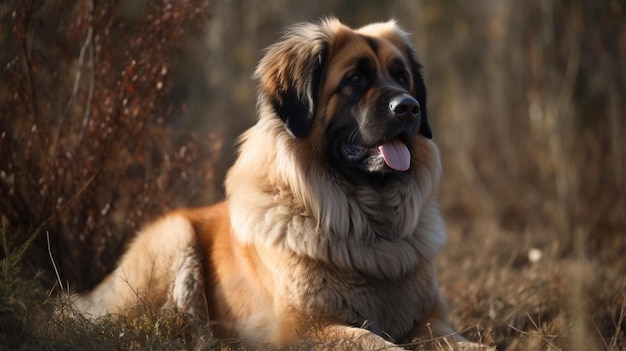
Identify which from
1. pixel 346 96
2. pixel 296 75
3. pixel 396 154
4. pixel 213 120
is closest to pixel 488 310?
pixel 396 154

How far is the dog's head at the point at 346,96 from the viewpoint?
12.2ft

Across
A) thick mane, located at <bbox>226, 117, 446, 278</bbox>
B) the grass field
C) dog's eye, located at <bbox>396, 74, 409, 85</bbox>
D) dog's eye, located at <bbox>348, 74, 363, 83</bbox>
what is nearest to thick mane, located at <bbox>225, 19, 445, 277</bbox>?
thick mane, located at <bbox>226, 117, 446, 278</bbox>

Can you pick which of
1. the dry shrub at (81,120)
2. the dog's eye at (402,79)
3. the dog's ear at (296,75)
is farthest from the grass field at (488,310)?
the dog's eye at (402,79)

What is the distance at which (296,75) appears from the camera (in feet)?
12.8

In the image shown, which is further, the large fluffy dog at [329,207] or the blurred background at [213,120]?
the blurred background at [213,120]

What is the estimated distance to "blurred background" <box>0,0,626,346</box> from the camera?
4.43m

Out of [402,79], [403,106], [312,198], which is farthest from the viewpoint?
[402,79]

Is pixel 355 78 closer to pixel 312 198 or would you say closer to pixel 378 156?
pixel 378 156

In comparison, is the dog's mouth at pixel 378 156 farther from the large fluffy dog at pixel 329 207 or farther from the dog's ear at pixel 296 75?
the dog's ear at pixel 296 75

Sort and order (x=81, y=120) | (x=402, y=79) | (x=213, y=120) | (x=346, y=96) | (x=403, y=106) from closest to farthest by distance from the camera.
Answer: (x=403, y=106)
(x=346, y=96)
(x=402, y=79)
(x=81, y=120)
(x=213, y=120)

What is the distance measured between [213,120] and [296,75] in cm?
652

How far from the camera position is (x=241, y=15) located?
12.2m

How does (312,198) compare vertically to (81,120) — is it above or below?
below

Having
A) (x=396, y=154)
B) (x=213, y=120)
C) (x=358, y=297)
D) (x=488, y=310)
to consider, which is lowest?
(x=488, y=310)
